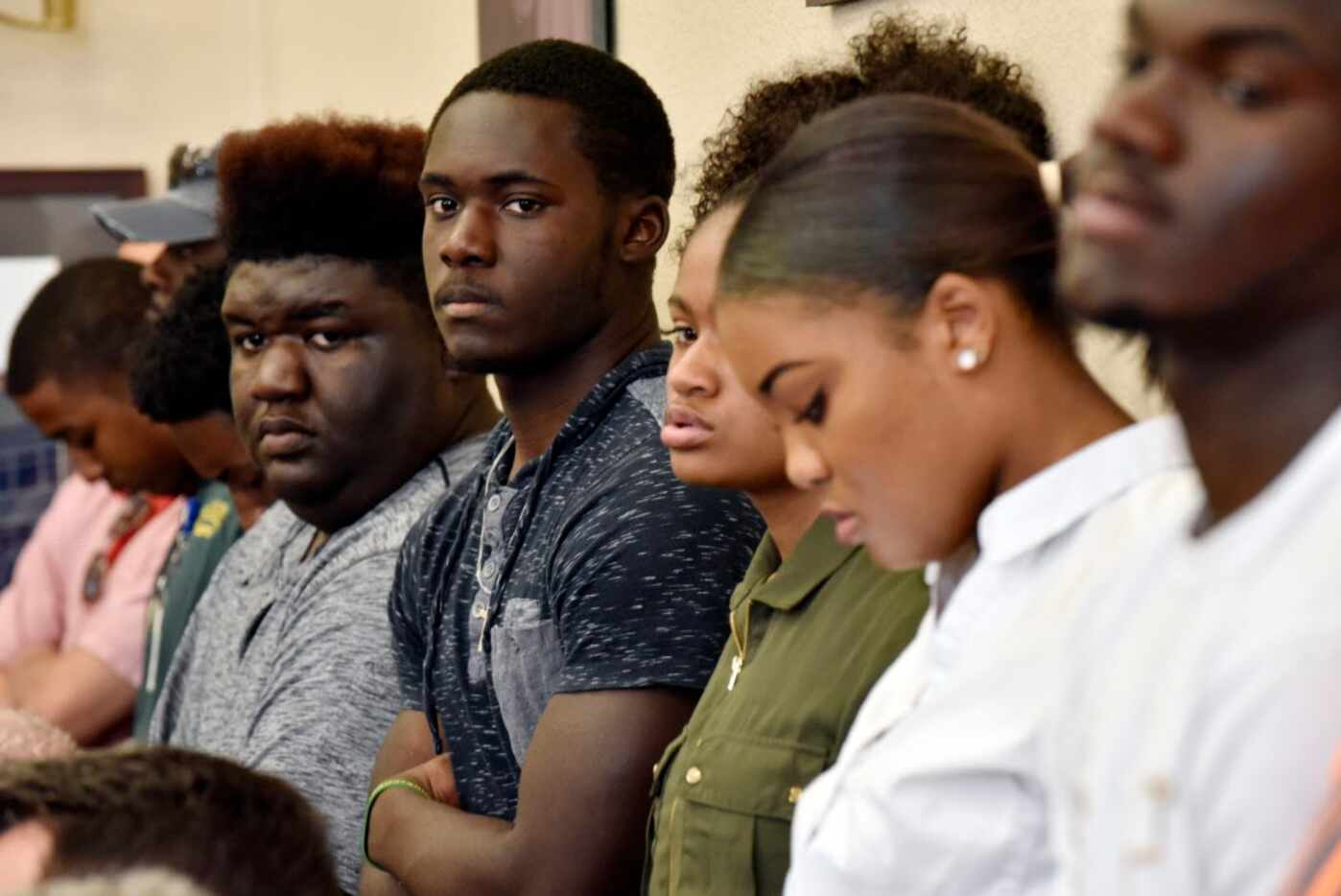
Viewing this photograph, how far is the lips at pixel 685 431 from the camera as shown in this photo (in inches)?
61.7

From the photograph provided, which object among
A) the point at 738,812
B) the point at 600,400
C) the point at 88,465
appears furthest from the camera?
the point at 88,465

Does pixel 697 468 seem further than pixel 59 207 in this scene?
No

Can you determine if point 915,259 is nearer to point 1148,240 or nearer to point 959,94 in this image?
point 1148,240

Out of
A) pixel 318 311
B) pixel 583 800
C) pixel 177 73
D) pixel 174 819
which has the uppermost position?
pixel 177 73

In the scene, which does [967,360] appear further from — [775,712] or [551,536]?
[551,536]

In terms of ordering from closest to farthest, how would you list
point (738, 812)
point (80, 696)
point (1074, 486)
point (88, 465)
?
point (1074, 486)
point (738, 812)
point (80, 696)
point (88, 465)

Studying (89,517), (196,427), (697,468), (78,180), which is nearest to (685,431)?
(697,468)

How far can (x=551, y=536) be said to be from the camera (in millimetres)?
1861

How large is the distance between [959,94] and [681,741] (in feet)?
2.07

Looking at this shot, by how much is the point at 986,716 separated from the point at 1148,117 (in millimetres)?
348

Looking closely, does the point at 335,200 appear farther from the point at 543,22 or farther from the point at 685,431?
the point at 685,431

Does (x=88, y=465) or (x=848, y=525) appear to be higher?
(x=848, y=525)

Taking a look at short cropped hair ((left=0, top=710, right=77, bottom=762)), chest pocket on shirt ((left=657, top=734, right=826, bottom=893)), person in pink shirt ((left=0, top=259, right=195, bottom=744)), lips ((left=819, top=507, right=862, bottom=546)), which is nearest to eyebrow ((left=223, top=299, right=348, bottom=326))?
short cropped hair ((left=0, top=710, right=77, bottom=762))

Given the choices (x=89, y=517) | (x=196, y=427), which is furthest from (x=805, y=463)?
(x=89, y=517)
